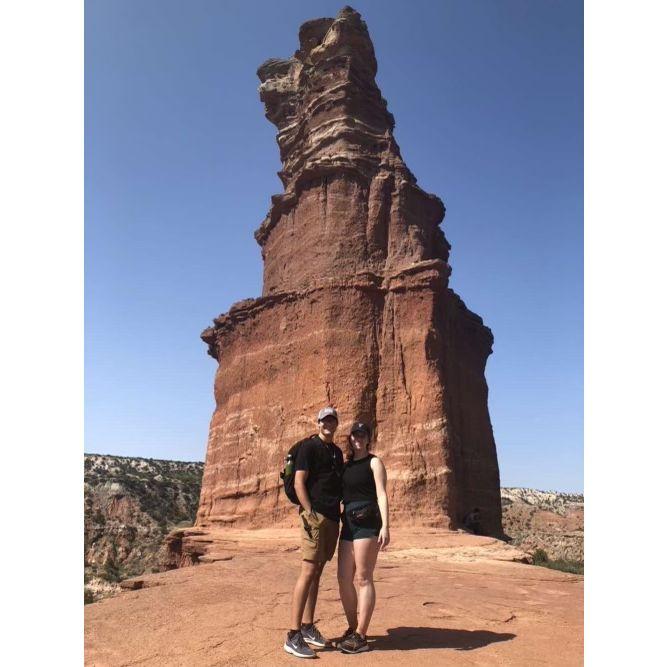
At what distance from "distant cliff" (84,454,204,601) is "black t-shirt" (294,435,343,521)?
27868 millimetres

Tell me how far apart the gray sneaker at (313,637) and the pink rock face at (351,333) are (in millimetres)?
11320

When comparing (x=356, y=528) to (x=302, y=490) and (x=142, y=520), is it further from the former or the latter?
(x=142, y=520)

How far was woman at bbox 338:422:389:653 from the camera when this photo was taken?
5.33 meters

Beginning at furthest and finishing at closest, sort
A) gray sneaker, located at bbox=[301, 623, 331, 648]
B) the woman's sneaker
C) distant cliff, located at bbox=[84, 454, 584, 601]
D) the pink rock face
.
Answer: distant cliff, located at bbox=[84, 454, 584, 601] < the pink rock face < gray sneaker, located at bbox=[301, 623, 331, 648] < the woman's sneaker

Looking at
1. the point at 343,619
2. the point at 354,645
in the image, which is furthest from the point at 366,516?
the point at 343,619

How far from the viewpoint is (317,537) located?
5.39m

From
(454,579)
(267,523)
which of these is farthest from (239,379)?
(454,579)

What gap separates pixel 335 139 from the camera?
73.3 feet

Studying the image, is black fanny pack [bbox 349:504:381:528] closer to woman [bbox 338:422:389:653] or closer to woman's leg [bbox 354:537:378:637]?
woman [bbox 338:422:389:653]

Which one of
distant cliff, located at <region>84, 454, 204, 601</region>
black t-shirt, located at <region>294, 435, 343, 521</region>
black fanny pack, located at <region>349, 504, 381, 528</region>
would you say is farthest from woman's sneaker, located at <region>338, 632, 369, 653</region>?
distant cliff, located at <region>84, 454, 204, 601</region>

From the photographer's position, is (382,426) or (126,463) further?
(126,463)

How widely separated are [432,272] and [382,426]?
507cm
